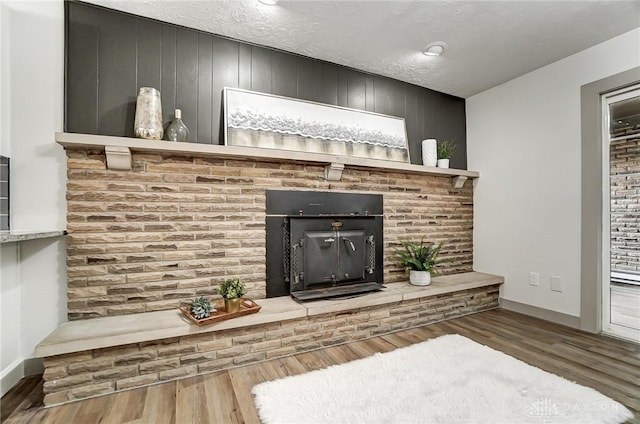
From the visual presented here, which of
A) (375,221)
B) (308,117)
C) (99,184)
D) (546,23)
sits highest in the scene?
(546,23)

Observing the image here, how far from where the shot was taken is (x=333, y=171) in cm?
269

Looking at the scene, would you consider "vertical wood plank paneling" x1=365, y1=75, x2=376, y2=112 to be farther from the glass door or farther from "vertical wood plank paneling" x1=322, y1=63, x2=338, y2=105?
the glass door

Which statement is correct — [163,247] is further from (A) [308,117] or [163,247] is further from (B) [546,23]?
(B) [546,23]

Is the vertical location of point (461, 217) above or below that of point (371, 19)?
below

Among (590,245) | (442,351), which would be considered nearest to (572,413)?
(442,351)

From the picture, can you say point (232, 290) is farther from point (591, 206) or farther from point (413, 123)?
point (591, 206)

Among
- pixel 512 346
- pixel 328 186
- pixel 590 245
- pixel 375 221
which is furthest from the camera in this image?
pixel 375 221

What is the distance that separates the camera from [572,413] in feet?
4.91

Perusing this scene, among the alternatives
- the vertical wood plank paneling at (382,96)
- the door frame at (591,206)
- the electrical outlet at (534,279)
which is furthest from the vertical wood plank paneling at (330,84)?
the electrical outlet at (534,279)

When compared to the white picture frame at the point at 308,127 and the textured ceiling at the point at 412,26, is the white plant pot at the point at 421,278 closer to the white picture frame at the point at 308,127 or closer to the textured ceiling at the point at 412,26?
the white picture frame at the point at 308,127

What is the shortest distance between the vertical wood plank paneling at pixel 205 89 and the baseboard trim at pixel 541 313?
11.2 ft

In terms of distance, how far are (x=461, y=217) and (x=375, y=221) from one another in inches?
51.2

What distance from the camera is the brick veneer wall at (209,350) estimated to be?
1.65 meters

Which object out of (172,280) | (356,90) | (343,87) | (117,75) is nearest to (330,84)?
(343,87)
